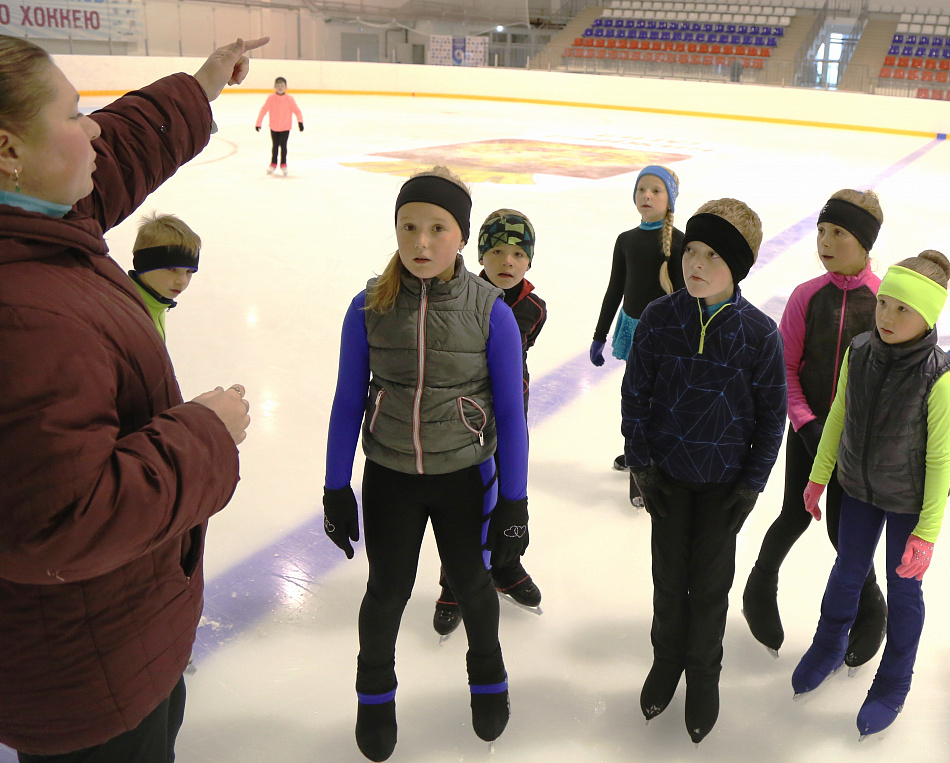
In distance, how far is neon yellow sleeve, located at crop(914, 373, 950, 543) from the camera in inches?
72.5

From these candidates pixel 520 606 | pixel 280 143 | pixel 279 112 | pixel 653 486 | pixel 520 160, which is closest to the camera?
pixel 653 486

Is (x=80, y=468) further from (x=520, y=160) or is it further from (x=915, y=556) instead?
(x=520, y=160)

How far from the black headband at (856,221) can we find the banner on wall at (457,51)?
993 inches

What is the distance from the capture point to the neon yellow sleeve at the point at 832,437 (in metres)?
2.04

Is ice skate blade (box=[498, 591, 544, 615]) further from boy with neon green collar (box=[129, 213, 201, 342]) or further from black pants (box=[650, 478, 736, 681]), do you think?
boy with neon green collar (box=[129, 213, 201, 342])

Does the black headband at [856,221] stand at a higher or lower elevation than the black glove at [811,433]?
higher

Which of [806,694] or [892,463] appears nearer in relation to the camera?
[892,463]

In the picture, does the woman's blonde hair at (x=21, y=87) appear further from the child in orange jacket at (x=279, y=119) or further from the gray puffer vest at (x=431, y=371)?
the child in orange jacket at (x=279, y=119)

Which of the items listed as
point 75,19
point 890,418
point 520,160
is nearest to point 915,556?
point 890,418

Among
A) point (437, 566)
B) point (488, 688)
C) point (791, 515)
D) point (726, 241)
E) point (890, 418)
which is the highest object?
point (726, 241)

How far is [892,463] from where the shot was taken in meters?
1.91

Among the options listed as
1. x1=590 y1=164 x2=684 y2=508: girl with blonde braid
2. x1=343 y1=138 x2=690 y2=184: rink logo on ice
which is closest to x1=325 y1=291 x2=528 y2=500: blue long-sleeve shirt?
x1=590 y1=164 x2=684 y2=508: girl with blonde braid

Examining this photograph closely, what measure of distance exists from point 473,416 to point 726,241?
2.33ft

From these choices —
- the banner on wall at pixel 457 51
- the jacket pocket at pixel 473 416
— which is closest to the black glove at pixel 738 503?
the jacket pocket at pixel 473 416
